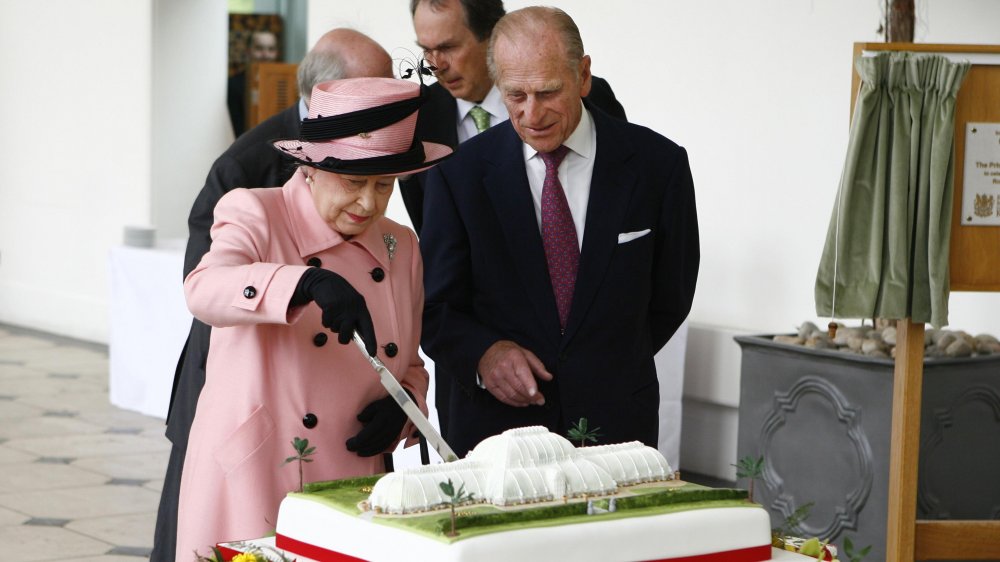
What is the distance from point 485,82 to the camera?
3.79 meters

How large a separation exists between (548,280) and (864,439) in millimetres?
2352

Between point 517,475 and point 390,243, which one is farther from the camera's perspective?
point 390,243

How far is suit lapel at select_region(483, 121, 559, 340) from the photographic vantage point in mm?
2902

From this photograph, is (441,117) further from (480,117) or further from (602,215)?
(602,215)

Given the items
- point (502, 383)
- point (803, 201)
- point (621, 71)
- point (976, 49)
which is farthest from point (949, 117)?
point (621, 71)

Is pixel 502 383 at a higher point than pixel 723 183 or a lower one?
lower

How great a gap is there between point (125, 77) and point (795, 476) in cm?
769

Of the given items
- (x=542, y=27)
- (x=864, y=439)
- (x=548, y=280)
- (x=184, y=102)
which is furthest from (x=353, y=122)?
(x=184, y=102)

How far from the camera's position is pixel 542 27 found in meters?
2.79

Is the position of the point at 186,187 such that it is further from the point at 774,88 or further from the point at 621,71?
the point at 774,88

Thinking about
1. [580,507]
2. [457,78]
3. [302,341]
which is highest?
[457,78]

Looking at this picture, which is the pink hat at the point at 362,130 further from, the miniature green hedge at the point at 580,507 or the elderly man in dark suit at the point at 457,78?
the elderly man in dark suit at the point at 457,78

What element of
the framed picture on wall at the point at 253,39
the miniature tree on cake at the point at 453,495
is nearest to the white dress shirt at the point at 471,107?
the miniature tree on cake at the point at 453,495

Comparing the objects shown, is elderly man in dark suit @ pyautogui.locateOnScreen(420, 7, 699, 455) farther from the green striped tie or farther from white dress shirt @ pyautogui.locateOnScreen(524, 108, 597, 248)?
the green striped tie
